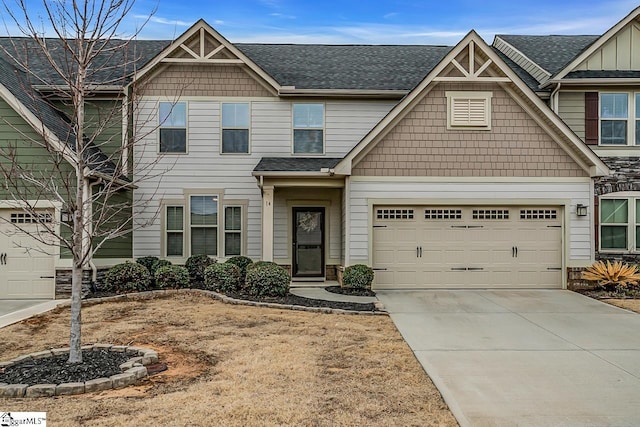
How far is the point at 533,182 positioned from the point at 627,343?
21.2 ft

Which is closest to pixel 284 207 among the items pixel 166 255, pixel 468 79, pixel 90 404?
pixel 166 255

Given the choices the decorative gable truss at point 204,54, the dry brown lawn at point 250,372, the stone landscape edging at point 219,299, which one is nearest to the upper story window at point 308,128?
the decorative gable truss at point 204,54

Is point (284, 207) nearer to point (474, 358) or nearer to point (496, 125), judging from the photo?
point (496, 125)

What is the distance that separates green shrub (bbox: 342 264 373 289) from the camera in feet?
42.1

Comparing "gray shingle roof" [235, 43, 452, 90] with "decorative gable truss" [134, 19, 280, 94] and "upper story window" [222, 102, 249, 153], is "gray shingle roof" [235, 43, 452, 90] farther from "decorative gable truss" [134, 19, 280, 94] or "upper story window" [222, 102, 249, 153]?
"upper story window" [222, 102, 249, 153]

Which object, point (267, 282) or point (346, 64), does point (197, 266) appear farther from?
point (346, 64)

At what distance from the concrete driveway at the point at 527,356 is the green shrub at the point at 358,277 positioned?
729mm

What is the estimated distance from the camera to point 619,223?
14562 mm

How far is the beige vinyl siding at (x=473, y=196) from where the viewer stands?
1355 cm

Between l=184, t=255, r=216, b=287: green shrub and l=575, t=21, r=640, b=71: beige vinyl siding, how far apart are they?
39.1 ft

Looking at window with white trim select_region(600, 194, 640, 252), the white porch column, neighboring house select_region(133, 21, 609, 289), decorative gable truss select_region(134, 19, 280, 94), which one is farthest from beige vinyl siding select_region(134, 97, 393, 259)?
window with white trim select_region(600, 194, 640, 252)

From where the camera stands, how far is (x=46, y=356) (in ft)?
22.4

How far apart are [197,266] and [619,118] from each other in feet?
40.6

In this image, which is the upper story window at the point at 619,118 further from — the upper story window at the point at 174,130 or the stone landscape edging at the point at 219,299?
the upper story window at the point at 174,130
